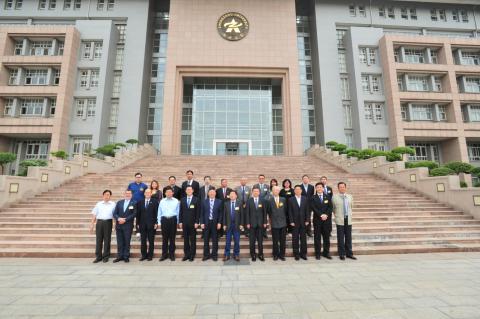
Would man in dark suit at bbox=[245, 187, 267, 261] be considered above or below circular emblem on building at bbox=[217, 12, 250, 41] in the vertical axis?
below

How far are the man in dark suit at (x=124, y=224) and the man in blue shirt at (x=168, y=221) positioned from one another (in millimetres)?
683

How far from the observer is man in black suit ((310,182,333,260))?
6.64 m

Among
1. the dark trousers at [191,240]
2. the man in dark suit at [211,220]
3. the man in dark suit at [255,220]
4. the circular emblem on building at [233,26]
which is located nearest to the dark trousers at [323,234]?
the man in dark suit at [255,220]

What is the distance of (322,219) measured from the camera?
21.9 feet

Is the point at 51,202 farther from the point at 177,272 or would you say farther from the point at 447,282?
the point at 447,282

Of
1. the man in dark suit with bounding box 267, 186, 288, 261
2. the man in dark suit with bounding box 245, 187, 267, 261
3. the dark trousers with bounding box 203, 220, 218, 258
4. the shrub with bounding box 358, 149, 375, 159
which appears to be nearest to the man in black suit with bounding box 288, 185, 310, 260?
the man in dark suit with bounding box 267, 186, 288, 261

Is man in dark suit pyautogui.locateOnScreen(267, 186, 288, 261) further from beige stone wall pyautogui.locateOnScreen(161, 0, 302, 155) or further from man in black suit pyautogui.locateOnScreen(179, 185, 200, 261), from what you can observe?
beige stone wall pyautogui.locateOnScreen(161, 0, 302, 155)

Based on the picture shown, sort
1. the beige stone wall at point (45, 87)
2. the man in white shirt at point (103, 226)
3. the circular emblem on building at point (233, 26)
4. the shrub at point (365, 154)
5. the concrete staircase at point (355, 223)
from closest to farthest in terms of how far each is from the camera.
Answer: the man in white shirt at point (103, 226), the concrete staircase at point (355, 223), the shrub at point (365, 154), the beige stone wall at point (45, 87), the circular emblem on building at point (233, 26)

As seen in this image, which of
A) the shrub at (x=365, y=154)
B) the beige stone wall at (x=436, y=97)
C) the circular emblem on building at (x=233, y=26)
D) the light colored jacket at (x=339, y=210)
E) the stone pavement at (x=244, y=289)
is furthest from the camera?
the circular emblem on building at (x=233, y=26)

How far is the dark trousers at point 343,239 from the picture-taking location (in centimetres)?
660

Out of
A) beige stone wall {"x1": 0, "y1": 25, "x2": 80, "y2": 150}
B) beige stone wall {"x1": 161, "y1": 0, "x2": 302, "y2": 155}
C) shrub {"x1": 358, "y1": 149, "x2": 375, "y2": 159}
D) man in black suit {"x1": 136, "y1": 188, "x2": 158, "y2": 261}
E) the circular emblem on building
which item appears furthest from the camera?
the circular emblem on building

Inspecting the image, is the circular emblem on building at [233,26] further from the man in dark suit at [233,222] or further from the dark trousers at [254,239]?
the dark trousers at [254,239]

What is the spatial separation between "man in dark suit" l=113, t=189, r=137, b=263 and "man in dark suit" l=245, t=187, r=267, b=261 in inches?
112

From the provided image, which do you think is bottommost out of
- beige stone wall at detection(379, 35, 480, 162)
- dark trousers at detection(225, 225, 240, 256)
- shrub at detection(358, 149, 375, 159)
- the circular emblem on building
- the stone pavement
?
the stone pavement
